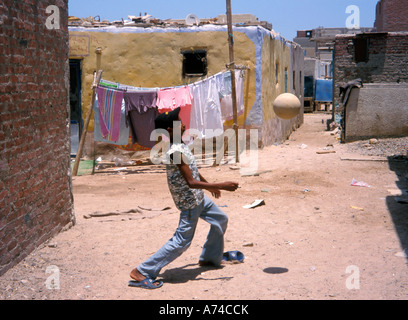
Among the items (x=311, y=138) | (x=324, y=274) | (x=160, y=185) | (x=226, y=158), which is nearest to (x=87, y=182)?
(x=160, y=185)

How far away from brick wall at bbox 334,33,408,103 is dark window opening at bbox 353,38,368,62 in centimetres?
4

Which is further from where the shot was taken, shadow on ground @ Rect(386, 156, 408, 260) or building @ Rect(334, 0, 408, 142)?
building @ Rect(334, 0, 408, 142)

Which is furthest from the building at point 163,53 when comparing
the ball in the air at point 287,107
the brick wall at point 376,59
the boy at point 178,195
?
the boy at point 178,195

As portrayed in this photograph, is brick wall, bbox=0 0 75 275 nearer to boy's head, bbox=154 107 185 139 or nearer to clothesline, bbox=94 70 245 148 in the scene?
boy's head, bbox=154 107 185 139

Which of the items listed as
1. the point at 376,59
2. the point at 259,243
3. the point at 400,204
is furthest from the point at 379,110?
the point at 259,243

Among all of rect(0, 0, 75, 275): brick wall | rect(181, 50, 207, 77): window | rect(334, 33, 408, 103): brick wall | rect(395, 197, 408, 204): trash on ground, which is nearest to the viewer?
rect(0, 0, 75, 275): brick wall

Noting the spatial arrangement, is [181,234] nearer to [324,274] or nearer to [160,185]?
[324,274]

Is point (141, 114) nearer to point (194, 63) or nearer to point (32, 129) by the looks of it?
point (194, 63)

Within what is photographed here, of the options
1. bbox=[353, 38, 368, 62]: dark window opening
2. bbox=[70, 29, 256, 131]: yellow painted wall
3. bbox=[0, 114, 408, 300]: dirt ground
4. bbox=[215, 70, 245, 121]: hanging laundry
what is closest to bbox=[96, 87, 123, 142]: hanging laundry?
bbox=[0, 114, 408, 300]: dirt ground

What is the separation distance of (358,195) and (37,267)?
4.97 m

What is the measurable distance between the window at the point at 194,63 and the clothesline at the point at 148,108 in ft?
5.25

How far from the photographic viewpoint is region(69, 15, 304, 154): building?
1234 cm

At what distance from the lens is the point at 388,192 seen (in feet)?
25.5

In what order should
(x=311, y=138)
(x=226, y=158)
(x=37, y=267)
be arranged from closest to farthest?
(x=37, y=267) < (x=226, y=158) < (x=311, y=138)
